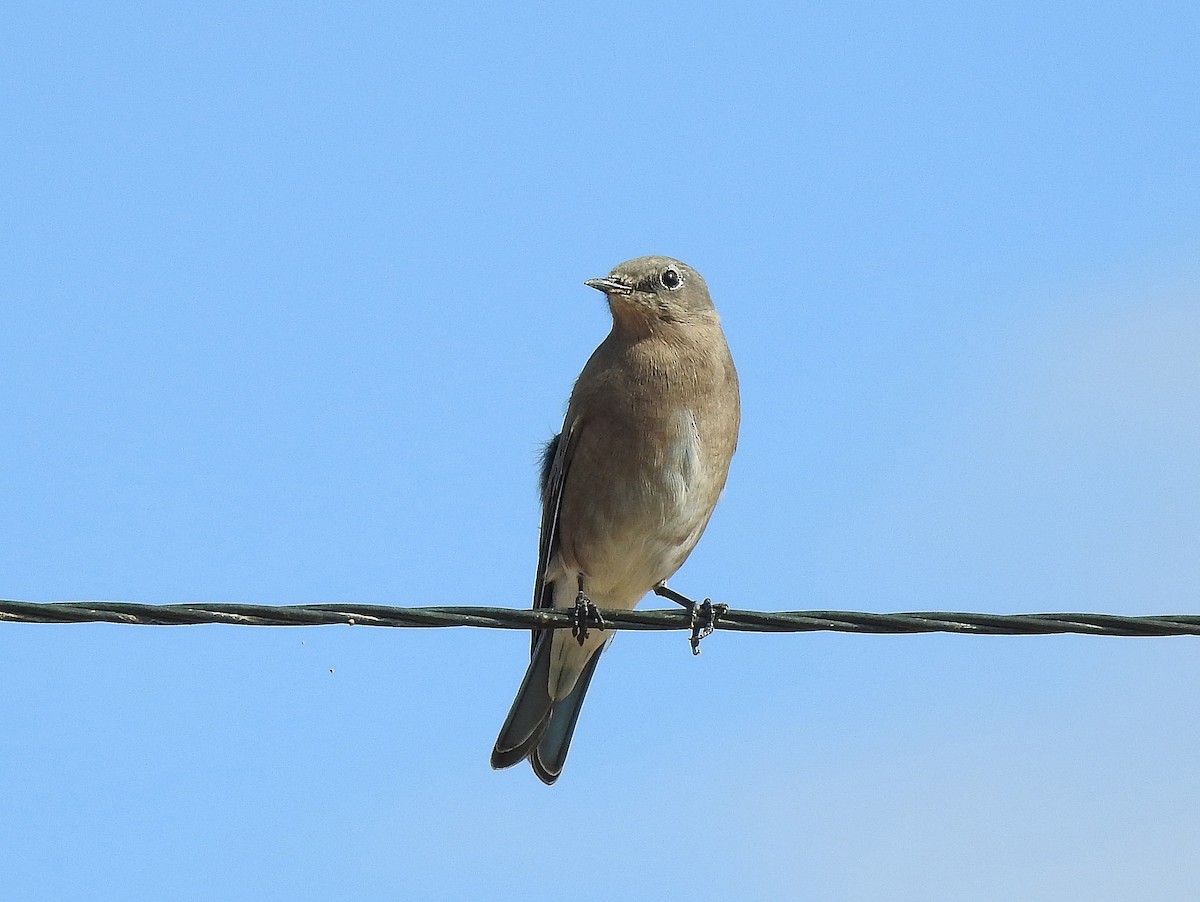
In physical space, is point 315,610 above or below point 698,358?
below

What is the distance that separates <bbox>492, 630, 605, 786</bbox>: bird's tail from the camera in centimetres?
993

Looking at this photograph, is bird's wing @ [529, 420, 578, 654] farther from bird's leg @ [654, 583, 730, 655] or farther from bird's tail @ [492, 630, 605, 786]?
bird's leg @ [654, 583, 730, 655]

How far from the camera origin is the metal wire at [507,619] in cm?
567

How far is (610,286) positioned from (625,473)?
50.6 inches

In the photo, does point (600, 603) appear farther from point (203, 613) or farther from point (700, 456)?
point (203, 613)

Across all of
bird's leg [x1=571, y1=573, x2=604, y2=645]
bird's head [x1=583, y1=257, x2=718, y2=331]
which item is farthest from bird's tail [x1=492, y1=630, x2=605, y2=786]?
bird's head [x1=583, y1=257, x2=718, y2=331]

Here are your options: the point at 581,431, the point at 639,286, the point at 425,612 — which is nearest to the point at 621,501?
the point at 581,431

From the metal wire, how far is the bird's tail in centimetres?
357

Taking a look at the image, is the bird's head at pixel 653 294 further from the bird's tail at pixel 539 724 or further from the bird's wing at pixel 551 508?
the bird's tail at pixel 539 724

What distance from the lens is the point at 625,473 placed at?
31.1 feet

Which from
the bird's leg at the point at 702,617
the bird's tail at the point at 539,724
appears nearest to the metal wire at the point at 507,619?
the bird's leg at the point at 702,617

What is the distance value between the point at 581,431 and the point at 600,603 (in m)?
1.06

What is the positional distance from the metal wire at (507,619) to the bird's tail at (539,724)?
141 inches

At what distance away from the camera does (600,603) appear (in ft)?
32.6
